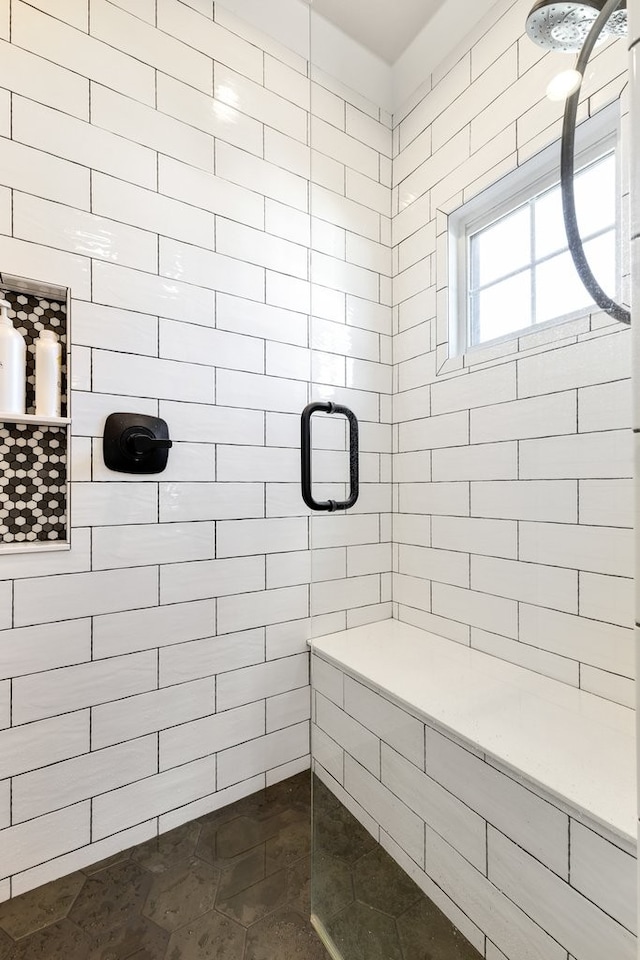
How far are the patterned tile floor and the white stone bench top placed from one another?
1.36ft

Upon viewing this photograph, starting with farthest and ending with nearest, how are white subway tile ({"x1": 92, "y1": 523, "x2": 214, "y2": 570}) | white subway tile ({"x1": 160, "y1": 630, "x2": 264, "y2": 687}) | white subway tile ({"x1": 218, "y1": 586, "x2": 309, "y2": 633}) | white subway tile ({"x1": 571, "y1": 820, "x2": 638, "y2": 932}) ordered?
1. white subway tile ({"x1": 218, "y1": 586, "x2": 309, "y2": 633})
2. white subway tile ({"x1": 160, "y1": 630, "x2": 264, "y2": 687})
3. white subway tile ({"x1": 92, "y1": 523, "x2": 214, "y2": 570})
4. white subway tile ({"x1": 571, "y1": 820, "x2": 638, "y2": 932})

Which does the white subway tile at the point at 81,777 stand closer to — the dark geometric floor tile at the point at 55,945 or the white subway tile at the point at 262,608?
the dark geometric floor tile at the point at 55,945

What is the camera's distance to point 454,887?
1039 millimetres

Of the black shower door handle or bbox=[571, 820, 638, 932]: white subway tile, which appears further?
the black shower door handle

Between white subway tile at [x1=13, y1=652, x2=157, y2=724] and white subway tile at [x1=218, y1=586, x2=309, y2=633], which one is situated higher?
white subway tile at [x1=218, y1=586, x2=309, y2=633]

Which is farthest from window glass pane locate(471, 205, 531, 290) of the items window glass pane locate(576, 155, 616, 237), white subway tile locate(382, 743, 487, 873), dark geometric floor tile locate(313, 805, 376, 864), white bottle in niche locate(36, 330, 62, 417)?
dark geometric floor tile locate(313, 805, 376, 864)

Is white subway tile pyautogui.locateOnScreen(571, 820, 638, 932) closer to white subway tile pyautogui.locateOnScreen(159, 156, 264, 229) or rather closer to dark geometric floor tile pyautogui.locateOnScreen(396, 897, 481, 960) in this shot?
dark geometric floor tile pyautogui.locateOnScreen(396, 897, 481, 960)

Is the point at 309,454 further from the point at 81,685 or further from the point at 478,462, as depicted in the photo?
the point at 81,685

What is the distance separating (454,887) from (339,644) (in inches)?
28.0

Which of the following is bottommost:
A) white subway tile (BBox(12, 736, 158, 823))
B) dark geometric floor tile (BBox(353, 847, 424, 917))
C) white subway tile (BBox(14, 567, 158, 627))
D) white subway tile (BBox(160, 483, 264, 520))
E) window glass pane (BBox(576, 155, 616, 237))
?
dark geometric floor tile (BBox(353, 847, 424, 917))

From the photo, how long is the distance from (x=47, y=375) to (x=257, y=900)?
148 centimetres

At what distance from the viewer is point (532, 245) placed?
1.29 meters

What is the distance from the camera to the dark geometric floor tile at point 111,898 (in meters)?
1.09

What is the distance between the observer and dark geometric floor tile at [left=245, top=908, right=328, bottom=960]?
1.03 metres
